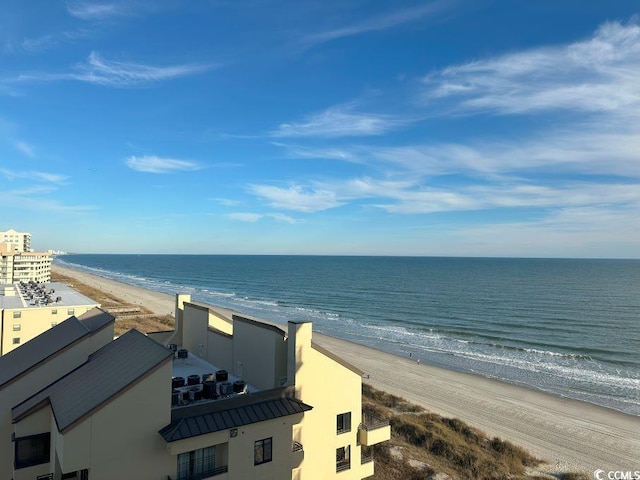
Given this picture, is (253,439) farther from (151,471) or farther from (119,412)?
(119,412)

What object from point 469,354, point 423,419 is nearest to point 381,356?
point 469,354

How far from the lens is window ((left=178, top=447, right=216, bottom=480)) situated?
12029 mm

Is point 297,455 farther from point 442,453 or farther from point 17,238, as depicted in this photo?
point 17,238

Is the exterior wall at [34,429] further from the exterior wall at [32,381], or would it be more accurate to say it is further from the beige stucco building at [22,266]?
the beige stucco building at [22,266]

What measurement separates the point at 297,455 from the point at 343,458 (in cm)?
301

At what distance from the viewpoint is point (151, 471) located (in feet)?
37.3

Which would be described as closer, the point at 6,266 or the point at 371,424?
the point at 371,424

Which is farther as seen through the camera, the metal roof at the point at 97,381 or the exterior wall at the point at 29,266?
the exterior wall at the point at 29,266

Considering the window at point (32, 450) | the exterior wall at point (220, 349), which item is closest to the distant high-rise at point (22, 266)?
the exterior wall at point (220, 349)

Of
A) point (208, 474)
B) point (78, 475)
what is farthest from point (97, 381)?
point (208, 474)

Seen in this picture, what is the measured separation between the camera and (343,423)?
52.5ft

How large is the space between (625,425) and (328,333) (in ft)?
126

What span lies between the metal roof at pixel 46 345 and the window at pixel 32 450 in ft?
7.40

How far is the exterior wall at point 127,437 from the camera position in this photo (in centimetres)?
1045
